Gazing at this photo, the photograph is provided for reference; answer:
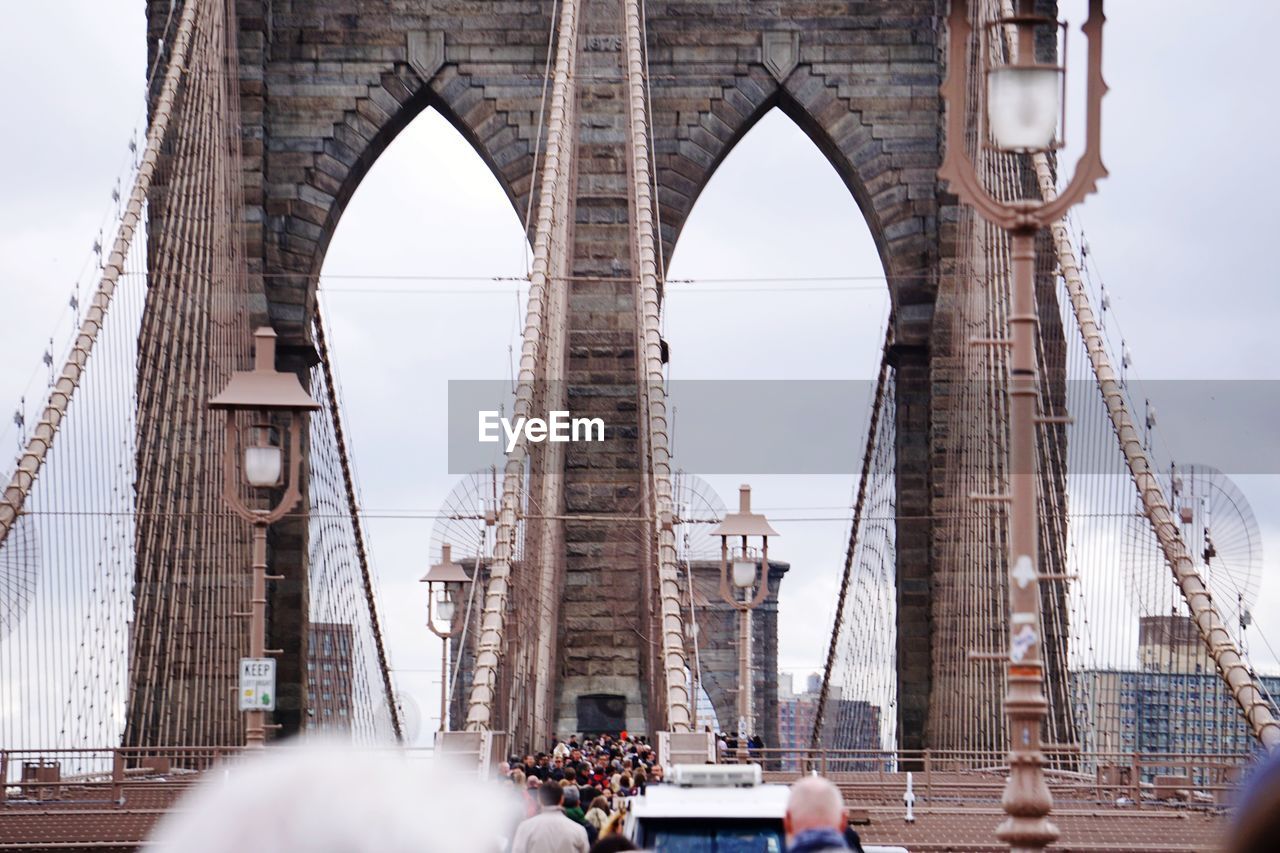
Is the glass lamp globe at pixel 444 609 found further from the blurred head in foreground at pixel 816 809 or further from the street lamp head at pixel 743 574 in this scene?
the blurred head in foreground at pixel 816 809

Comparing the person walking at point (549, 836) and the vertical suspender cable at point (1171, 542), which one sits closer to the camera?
the person walking at point (549, 836)

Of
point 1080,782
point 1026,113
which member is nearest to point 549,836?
point 1026,113

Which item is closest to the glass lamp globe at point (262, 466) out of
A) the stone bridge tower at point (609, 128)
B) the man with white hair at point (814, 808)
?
the man with white hair at point (814, 808)

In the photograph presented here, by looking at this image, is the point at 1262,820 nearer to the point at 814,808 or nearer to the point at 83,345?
the point at 814,808

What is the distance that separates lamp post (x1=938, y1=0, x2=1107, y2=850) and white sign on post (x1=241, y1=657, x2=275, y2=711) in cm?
824

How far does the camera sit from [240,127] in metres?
38.7

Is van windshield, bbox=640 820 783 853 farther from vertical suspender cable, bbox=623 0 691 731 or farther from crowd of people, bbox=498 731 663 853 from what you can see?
vertical suspender cable, bbox=623 0 691 731

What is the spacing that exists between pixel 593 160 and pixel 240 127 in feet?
18.4

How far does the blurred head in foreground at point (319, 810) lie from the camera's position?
121 inches

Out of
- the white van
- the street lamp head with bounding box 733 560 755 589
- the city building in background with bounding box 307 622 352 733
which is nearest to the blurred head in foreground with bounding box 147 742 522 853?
the white van

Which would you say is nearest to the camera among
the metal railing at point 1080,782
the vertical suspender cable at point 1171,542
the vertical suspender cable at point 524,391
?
the vertical suspender cable at point 1171,542

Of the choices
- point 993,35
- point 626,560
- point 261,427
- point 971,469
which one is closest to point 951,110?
point 261,427

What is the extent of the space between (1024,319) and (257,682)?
8.61 meters

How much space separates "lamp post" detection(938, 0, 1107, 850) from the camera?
9.59 m
